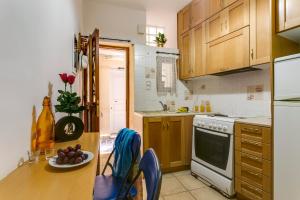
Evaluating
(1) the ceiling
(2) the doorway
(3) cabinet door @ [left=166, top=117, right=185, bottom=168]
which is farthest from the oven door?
(2) the doorway

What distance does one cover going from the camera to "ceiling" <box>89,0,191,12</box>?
10.1 feet

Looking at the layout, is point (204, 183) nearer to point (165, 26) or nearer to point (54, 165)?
point (54, 165)

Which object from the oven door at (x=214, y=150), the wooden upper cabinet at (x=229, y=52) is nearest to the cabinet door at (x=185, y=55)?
the wooden upper cabinet at (x=229, y=52)

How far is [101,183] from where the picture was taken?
1395 millimetres

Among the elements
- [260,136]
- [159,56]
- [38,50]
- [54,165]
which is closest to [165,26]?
[159,56]

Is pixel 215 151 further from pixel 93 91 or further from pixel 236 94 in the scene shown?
pixel 93 91

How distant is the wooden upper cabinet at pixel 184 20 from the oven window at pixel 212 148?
1866 millimetres

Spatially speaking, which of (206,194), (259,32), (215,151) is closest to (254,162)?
(215,151)

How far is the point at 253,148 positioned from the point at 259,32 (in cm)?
127

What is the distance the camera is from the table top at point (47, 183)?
57 cm

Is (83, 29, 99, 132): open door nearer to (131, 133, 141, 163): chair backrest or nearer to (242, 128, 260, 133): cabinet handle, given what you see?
(131, 133, 141, 163): chair backrest

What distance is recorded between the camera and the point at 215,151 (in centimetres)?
224

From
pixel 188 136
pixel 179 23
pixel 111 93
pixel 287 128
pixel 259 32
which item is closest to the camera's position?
pixel 287 128

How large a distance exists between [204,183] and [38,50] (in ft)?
7.81
